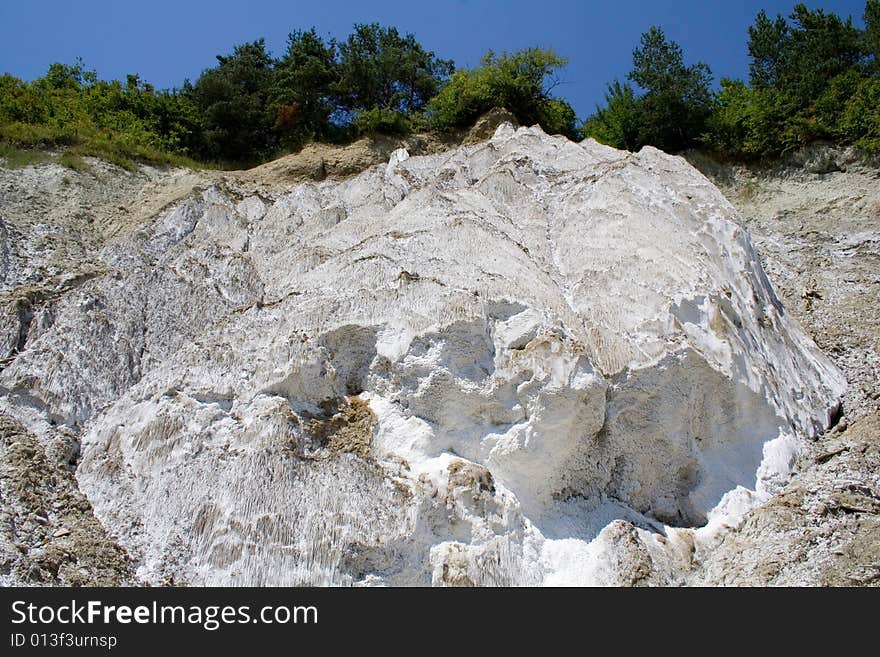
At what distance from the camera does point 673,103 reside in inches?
719

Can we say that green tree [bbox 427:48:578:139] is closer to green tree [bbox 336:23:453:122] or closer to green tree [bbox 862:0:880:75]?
green tree [bbox 336:23:453:122]

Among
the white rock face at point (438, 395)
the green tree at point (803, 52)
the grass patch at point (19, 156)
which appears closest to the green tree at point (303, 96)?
the grass patch at point (19, 156)

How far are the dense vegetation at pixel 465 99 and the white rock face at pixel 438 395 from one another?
299 inches

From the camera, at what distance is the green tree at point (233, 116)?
18422 mm

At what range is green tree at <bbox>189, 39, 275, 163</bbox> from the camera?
1842 cm

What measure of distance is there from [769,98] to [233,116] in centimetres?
1265

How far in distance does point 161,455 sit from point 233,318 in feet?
6.22

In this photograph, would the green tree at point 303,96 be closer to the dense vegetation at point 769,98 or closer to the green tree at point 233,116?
the green tree at point 233,116

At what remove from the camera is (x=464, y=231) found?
9945mm

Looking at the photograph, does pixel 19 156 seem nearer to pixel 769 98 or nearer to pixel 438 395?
pixel 438 395

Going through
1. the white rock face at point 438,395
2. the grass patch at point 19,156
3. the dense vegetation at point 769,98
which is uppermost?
the dense vegetation at point 769,98

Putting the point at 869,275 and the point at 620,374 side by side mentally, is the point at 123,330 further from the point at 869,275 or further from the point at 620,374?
the point at 869,275

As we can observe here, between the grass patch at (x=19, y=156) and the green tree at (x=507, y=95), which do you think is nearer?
the grass patch at (x=19, y=156)
